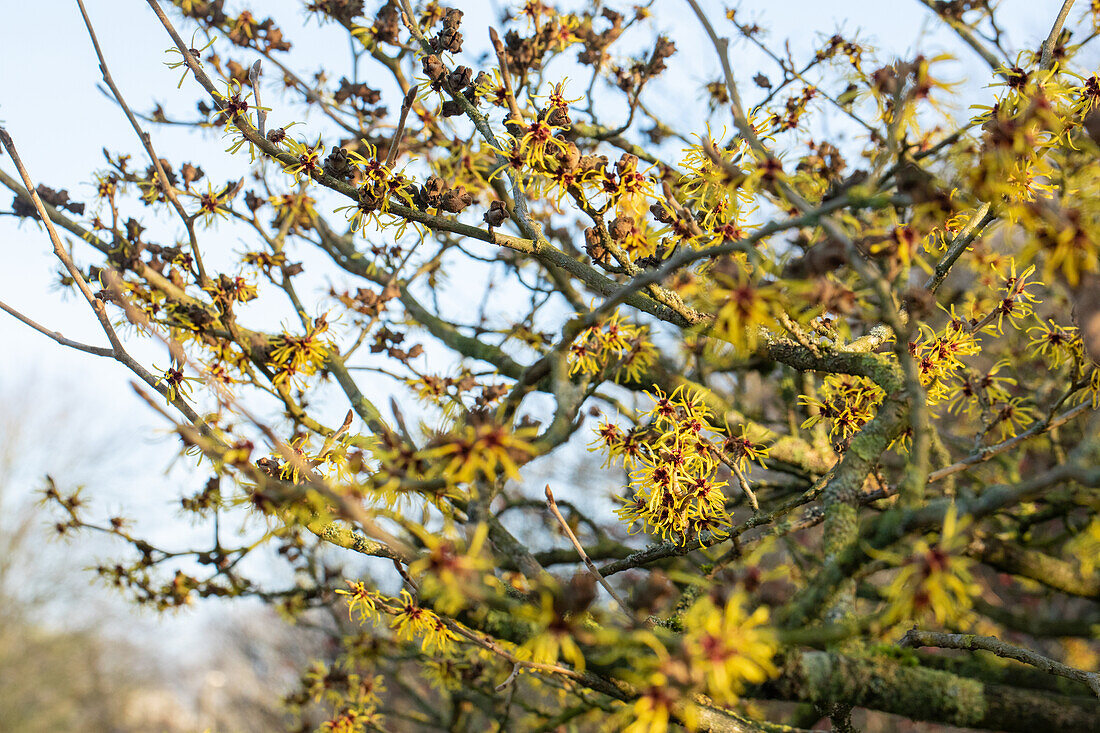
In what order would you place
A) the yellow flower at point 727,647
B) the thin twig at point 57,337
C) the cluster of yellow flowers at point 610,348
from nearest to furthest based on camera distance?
the yellow flower at point 727,647 → the thin twig at point 57,337 → the cluster of yellow flowers at point 610,348

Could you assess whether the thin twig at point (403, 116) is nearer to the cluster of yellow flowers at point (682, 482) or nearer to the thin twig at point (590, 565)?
the thin twig at point (590, 565)

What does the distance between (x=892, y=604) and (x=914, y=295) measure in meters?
0.75

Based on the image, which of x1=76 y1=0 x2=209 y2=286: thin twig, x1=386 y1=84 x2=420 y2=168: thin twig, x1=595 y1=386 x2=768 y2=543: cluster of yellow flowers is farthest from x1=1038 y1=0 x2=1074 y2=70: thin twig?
x1=76 y1=0 x2=209 y2=286: thin twig

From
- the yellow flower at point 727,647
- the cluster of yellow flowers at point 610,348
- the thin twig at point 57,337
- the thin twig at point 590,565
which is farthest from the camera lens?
the cluster of yellow flowers at point 610,348

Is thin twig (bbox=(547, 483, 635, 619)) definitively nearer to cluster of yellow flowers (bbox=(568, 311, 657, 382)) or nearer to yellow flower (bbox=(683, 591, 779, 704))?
yellow flower (bbox=(683, 591, 779, 704))

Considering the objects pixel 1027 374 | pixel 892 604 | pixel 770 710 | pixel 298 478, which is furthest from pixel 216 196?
pixel 770 710

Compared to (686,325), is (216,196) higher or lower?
higher

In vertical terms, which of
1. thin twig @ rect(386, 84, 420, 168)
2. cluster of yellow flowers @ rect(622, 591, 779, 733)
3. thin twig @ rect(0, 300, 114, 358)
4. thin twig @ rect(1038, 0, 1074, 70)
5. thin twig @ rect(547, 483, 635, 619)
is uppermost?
thin twig @ rect(1038, 0, 1074, 70)

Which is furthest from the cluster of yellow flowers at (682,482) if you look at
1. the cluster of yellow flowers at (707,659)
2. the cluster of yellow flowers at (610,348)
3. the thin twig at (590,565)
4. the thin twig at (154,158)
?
the thin twig at (154,158)

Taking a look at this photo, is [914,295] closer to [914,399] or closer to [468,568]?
[914,399]

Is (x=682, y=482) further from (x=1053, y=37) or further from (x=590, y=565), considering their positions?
(x=1053, y=37)

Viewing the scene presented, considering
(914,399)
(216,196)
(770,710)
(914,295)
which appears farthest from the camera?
(770,710)

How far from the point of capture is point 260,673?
1600cm

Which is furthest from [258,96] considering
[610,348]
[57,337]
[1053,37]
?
[1053,37]
